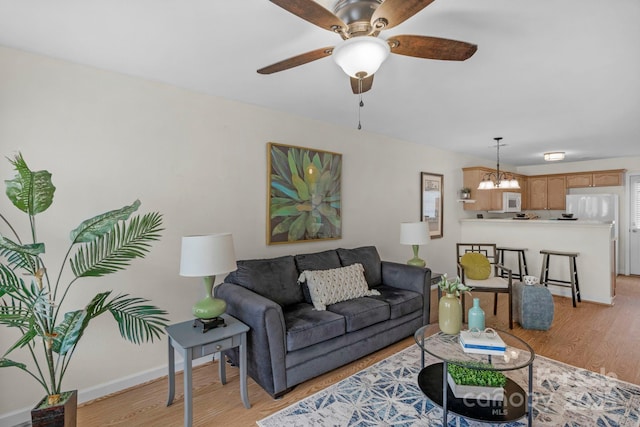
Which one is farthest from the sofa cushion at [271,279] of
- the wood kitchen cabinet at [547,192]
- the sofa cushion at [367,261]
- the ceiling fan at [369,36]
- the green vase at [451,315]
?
the wood kitchen cabinet at [547,192]

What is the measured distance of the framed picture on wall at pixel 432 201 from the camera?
4.97 m

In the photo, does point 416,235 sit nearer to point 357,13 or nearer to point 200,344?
point 200,344

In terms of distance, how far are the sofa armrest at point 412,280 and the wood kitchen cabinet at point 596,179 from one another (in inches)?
208

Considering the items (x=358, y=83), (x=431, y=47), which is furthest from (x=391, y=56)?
(x=431, y=47)

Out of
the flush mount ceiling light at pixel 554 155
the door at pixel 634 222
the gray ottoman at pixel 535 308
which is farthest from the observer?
the door at pixel 634 222

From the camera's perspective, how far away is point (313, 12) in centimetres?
128

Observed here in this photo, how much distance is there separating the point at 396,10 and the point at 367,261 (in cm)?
267

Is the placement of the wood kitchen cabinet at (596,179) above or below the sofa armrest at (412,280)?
above

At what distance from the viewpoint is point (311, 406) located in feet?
7.02

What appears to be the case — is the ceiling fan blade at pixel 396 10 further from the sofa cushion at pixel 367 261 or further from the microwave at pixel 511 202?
the microwave at pixel 511 202

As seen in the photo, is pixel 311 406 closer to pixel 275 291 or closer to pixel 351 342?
pixel 351 342

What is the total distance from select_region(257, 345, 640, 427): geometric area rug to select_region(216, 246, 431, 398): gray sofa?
0.70 ft

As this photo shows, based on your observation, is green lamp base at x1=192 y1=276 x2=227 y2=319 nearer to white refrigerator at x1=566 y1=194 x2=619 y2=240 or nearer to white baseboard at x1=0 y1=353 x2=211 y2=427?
white baseboard at x1=0 y1=353 x2=211 y2=427

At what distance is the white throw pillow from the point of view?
9.12 feet
